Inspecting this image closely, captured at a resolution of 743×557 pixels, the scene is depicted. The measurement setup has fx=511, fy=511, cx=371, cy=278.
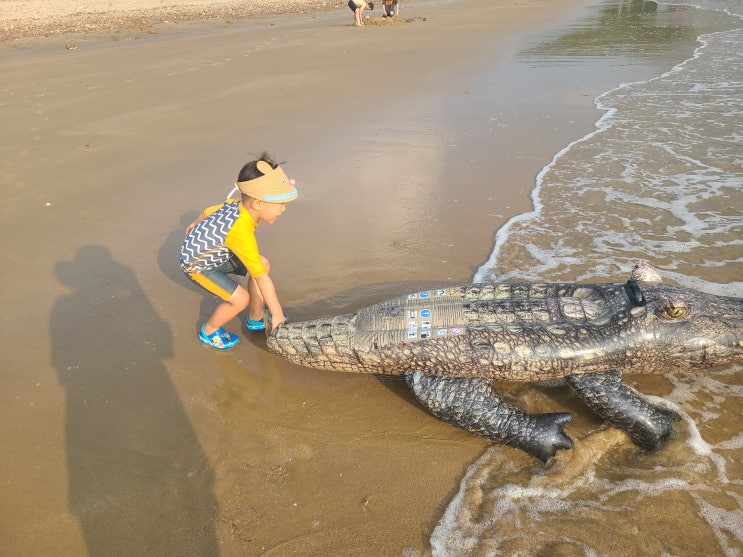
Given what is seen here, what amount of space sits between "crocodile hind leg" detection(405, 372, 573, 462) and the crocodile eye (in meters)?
0.93

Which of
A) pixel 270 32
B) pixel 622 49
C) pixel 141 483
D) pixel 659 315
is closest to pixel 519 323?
pixel 659 315

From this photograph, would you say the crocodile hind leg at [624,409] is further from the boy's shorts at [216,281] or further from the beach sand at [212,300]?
the boy's shorts at [216,281]

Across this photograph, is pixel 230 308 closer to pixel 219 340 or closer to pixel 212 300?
pixel 219 340

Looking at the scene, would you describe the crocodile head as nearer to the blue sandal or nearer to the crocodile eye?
the crocodile eye

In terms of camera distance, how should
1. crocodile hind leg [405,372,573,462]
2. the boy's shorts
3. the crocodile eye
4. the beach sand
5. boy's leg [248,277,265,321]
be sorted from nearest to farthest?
the beach sand
crocodile hind leg [405,372,573,462]
the crocodile eye
the boy's shorts
boy's leg [248,277,265,321]

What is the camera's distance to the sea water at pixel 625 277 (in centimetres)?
273

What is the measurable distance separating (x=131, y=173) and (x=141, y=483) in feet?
17.8

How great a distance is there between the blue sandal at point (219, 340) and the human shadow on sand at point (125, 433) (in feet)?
0.95

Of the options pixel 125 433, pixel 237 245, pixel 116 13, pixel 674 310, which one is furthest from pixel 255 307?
pixel 116 13

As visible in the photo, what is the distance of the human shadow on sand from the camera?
277cm

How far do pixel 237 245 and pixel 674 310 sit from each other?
3025mm

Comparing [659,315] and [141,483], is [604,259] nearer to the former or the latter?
[659,315]

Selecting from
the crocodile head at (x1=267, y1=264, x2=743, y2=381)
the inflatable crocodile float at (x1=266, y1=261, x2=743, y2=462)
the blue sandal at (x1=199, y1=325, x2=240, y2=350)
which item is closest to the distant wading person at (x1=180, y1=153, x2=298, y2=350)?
the blue sandal at (x1=199, y1=325, x2=240, y2=350)

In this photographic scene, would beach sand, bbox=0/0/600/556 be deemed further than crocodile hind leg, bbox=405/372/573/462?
No
